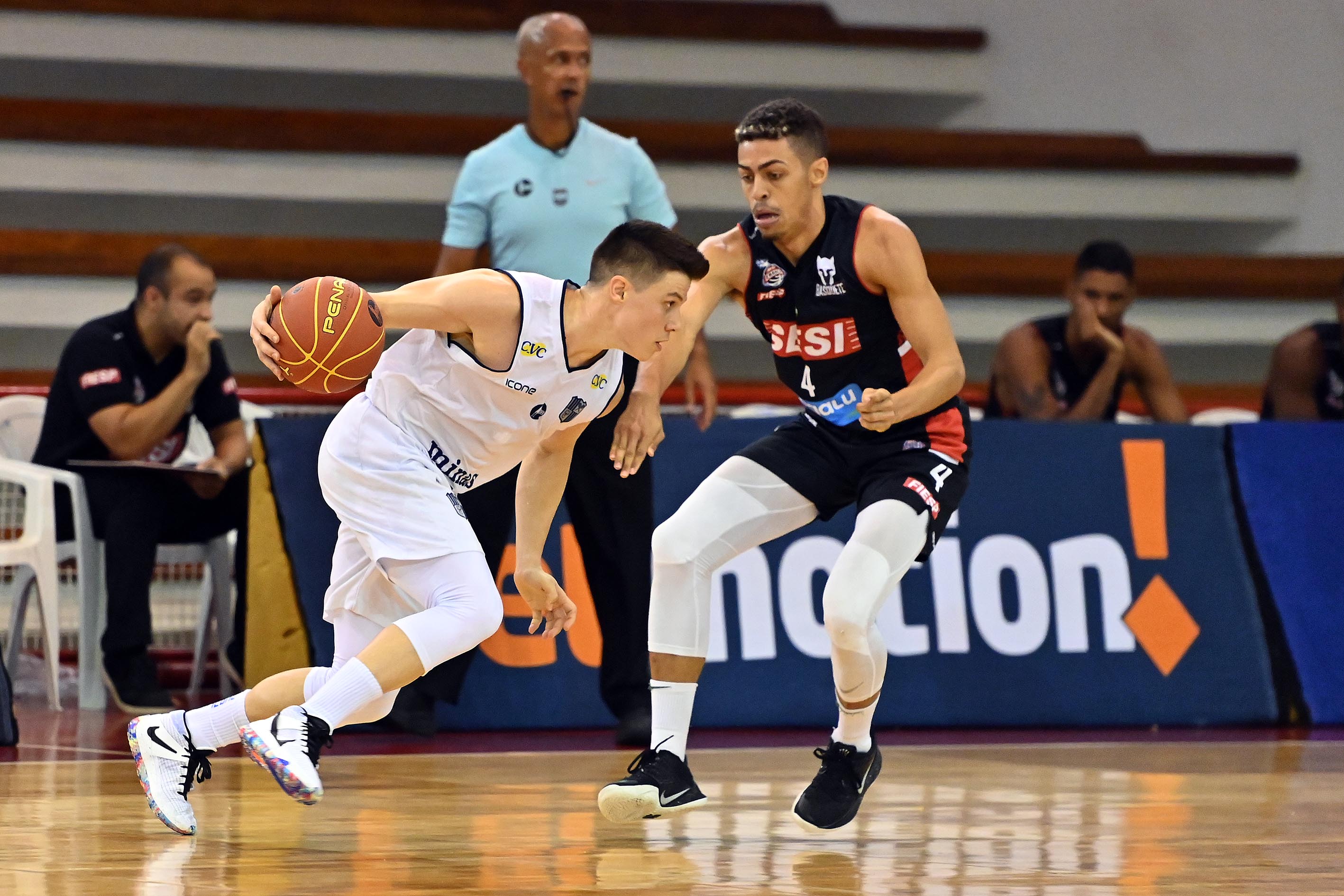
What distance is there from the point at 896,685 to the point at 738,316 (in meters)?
3.87

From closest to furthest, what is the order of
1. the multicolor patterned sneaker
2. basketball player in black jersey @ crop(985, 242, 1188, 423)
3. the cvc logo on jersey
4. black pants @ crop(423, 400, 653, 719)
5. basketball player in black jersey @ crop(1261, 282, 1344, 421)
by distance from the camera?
1. the multicolor patterned sneaker
2. black pants @ crop(423, 400, 653, 719)
3. the cvc logo on jersey
4. basketball player in black jersey @ crop(985, 242, 1188, 423)
5. basketball player in black jersey @ crop(1261, 282, 1344, 421)

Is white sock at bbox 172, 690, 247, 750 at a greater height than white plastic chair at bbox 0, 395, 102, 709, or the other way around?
white plastic chair at bbox 0, 395, 102, 709

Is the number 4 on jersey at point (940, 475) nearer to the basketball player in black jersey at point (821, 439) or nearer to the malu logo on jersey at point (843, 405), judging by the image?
the basketball player in black jersey at point (821, 439)

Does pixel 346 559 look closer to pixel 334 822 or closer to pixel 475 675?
pixel 334 822

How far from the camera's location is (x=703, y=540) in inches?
175

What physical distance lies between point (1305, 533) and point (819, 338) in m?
3.31

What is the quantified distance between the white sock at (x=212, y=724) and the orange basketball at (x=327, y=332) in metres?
0.82

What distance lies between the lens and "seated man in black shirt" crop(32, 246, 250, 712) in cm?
664

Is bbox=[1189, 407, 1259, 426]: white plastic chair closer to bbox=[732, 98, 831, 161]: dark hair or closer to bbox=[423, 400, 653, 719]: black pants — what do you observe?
bbox=[423, 400, 653, 719]: black pants

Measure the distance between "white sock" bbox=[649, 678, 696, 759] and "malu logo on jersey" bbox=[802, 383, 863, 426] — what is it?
0.85 meters

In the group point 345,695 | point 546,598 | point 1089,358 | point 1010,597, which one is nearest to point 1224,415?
point 1089,358

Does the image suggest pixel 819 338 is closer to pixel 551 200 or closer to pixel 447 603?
pixel 447 603

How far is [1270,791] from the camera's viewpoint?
494cm

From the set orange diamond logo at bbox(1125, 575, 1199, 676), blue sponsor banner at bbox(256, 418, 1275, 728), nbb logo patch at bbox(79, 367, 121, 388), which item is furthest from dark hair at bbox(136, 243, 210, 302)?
orange diamond logo at bbox(1125, 575, 1199, 676)
